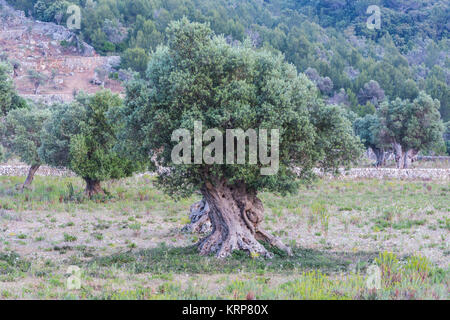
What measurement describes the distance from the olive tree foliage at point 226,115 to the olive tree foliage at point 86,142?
12644 mm

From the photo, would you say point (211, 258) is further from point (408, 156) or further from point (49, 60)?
point (49, 60)

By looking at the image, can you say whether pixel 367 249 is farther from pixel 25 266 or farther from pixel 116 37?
pixel 116 37

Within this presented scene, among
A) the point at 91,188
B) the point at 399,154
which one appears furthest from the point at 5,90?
the point at 399,154

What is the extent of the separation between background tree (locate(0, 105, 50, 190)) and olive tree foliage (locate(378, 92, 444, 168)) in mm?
31537

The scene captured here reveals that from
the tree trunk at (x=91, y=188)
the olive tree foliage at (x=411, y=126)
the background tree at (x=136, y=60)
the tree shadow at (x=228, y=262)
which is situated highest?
the background tree at (x=136, y=60)

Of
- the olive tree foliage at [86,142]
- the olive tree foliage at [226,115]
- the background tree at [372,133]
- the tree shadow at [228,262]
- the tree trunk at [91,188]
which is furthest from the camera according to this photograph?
the background tree at [372,133]

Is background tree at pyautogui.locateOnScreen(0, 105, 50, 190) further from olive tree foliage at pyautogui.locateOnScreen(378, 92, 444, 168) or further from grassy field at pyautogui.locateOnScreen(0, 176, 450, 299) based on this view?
olive tree foliage at pyautogui.locateOnScreen(378, 92, 444, 168)

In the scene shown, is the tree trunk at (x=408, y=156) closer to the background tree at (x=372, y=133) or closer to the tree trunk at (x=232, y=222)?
the background tree at (x=372, y=133)

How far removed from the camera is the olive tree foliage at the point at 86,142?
90.7 feet

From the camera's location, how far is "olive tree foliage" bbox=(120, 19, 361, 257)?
556 inches

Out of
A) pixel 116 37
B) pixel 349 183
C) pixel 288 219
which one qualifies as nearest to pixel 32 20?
pixel 116 37

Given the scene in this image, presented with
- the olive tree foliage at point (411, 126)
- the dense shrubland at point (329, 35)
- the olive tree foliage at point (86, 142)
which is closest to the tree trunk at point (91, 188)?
the olive tree foliage at point (86, 142)

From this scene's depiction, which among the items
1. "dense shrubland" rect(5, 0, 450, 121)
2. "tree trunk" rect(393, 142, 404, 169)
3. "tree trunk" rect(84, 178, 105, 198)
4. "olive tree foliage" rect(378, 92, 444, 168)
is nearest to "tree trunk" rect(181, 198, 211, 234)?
"tree trunk" rect(84, 178, 105, 198)
